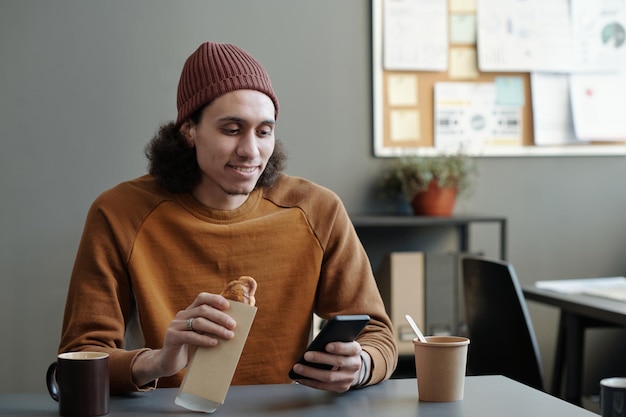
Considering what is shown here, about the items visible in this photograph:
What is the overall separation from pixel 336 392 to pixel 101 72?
6.69 feet

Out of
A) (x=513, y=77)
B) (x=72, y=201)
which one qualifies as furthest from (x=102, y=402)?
(x=513, y=77)

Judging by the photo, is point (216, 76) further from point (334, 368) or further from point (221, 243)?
point (334, 368)

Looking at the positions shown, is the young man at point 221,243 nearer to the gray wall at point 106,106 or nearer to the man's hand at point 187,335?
the man's hand at point 187,335

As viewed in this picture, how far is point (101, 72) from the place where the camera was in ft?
9.73

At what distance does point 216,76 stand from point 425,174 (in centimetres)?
156

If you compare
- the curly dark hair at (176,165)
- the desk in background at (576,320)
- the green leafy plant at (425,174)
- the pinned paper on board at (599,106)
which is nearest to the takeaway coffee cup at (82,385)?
the curly dark hair at (176,165)

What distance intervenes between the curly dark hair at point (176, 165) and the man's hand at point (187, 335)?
0.45 metres

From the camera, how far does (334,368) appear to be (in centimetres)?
127

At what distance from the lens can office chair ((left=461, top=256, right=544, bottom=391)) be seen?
6.79 feet

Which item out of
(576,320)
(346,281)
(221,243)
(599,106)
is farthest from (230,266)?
(599,106)

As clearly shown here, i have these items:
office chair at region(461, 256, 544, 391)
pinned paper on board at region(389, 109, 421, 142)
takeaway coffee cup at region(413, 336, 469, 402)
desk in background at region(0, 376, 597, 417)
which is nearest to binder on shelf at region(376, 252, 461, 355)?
pinned paper on board at region(389, 109, 421, 142)

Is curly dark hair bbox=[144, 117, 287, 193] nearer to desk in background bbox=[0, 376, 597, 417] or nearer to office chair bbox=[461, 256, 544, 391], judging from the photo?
desk in background bbox=[0, 376, 597, 417]

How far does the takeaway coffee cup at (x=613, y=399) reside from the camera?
3.31 ft

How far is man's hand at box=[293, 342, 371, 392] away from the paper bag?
5.9 inches
